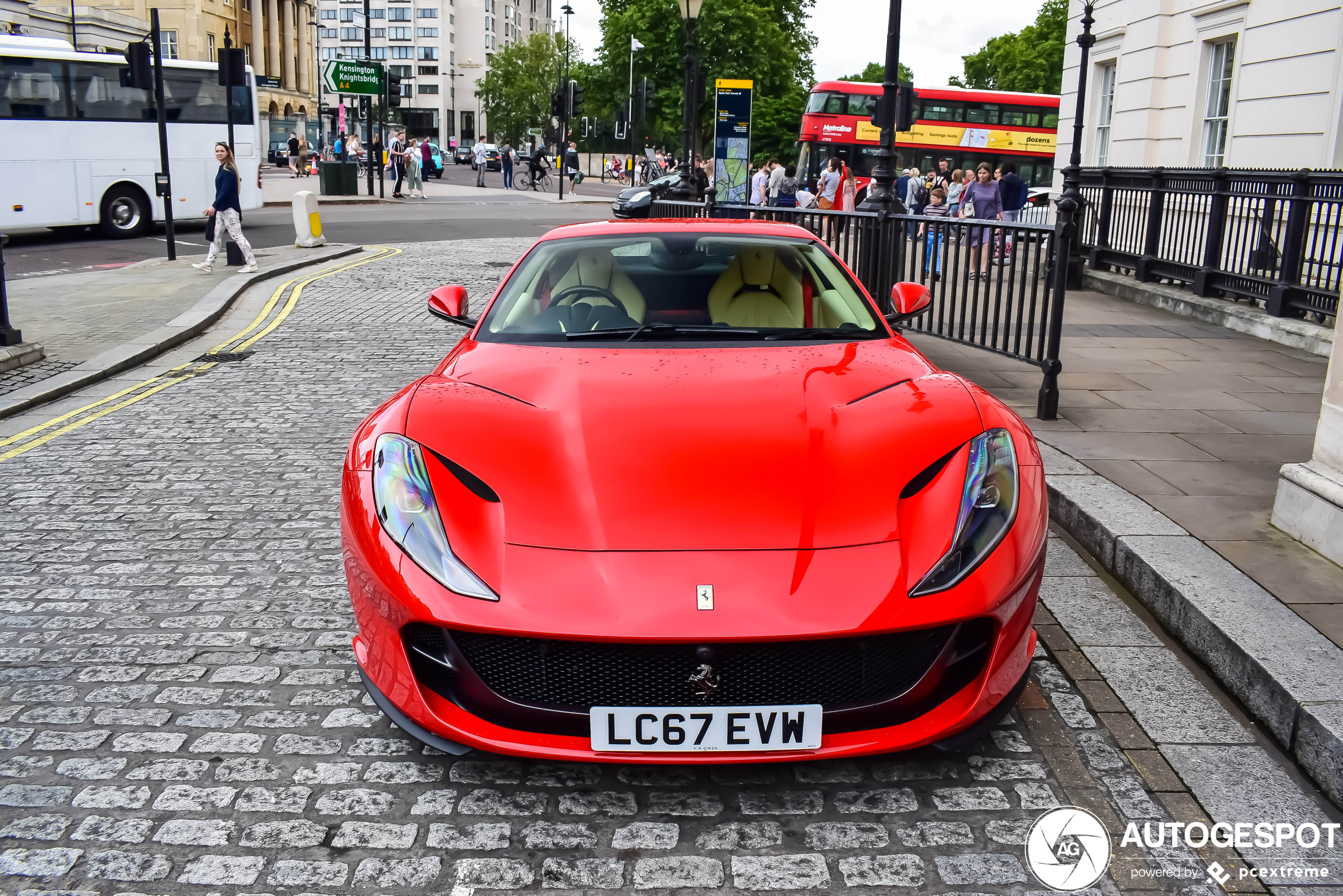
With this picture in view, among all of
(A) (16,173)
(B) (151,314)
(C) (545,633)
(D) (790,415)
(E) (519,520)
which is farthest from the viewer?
(A) (16,173)

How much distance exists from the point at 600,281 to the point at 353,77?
3262cm

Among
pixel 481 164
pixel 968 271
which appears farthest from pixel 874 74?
pixel 968 271

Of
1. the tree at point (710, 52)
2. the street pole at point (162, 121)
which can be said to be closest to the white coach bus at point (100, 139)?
the street pole at point (162, 121)

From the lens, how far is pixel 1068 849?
262 centimetres

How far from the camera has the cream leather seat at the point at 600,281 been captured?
14.0ft

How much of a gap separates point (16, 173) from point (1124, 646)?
69.6 feet

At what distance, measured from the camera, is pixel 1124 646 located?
149 inches

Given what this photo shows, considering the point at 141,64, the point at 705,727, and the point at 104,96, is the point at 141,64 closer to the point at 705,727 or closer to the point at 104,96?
the point at 104,96

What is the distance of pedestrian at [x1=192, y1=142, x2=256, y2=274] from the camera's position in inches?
604

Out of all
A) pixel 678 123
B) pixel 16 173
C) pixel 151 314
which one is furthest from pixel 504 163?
pixel 151 314

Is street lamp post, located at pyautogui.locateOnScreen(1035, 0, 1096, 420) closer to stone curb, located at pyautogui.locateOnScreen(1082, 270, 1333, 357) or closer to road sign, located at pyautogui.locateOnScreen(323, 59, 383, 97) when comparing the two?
stone curb, located at pyautogui.locateOnScreen(1082, 270, 1333, 357)

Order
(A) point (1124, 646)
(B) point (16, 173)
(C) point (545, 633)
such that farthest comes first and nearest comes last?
(B) point (16, 173)
(A) point (1124, 646)
(C) point (545, 633)

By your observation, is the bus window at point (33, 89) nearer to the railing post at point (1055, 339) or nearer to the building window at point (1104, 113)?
the building window at point (1104, 113)

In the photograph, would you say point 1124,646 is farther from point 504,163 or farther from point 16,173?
point 504,163
